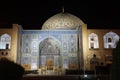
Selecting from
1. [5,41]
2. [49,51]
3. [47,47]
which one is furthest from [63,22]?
[5,41]

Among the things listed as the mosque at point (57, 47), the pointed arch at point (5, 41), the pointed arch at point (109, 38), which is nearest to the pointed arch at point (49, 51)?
the mosque at point (57, 47)

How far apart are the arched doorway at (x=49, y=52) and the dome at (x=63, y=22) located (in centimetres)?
211

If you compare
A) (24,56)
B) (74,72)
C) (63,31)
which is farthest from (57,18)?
(74,72)

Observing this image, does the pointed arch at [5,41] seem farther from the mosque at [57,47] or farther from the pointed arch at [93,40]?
the pointed arch at [93,40]

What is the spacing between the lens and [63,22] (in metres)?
22.8

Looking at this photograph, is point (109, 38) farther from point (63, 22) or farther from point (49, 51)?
point (49, 51)

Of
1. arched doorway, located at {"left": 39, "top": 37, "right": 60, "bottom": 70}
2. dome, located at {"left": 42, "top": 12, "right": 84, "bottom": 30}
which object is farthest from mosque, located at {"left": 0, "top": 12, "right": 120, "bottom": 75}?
dome, located at {"left": 42, "top": 12, "right": 84, "bottom": 30}

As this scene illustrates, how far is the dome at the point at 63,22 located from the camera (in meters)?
22.6

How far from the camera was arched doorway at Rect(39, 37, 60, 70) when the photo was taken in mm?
20844

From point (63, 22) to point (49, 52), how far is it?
374cm

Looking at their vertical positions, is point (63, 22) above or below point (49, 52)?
above

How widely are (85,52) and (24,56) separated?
18.8ft

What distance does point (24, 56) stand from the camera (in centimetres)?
2025

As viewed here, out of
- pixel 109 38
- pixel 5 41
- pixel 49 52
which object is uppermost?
pixel 109 38
